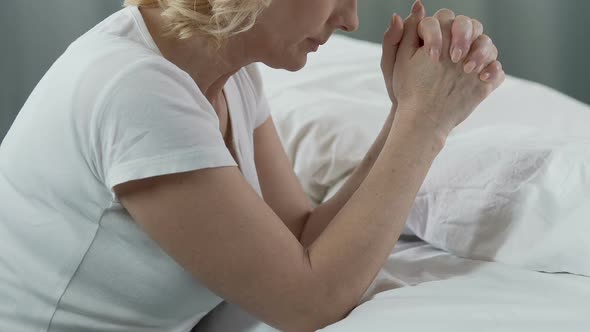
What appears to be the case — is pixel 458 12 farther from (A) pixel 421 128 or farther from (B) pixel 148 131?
(B) pixel 148 131

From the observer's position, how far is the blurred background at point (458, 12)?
2.43 metres

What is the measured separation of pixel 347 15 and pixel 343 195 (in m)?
0.29

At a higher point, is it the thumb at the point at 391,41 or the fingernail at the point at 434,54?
the fingernail at the point at 434,54

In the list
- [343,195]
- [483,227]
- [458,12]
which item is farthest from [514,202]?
[458,12]

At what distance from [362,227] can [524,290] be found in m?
0.19

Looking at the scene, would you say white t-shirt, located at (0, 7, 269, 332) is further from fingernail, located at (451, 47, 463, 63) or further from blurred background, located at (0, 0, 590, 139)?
blurred background, located at (0, 0, 590, 139)

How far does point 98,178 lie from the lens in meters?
0.93

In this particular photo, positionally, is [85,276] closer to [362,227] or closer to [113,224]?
[113,224]

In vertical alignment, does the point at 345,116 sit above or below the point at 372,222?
below

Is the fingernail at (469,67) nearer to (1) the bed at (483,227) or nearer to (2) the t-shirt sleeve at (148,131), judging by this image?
(1) the bed at (483,227)

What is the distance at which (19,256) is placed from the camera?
3.28 ft

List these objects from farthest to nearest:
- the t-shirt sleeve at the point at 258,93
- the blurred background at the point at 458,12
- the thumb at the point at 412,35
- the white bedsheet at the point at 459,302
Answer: the blurred background at the point at 458,12 < the t-shirt sleeve at the point at 258,93 < the thumb at the point at 412,35 < the white bedsheet at the point at 459,302

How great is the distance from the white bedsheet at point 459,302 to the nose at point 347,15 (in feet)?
1.03

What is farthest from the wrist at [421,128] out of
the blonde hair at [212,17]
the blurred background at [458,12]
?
the blurred background at [458,12]
